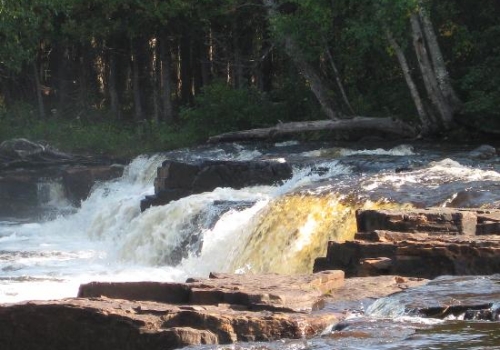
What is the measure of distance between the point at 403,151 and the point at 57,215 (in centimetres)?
943

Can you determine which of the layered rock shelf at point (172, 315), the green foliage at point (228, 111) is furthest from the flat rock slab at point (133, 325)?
the green foliage at point (228, 111)

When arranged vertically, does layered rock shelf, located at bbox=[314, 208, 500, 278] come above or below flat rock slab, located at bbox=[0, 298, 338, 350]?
above

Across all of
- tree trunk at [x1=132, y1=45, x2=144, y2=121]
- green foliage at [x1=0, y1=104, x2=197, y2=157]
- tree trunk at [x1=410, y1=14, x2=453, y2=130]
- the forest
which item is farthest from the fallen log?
tree trunk at [x1=132, y1=45, x2=144, y2=121]

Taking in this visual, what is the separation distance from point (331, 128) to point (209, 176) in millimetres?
6033

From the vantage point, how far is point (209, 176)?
66.6 feet

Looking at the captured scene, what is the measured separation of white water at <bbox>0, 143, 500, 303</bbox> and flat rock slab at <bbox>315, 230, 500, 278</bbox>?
3369 mm

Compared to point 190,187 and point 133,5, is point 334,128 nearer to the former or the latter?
point 190,187

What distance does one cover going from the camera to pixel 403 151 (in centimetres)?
2145

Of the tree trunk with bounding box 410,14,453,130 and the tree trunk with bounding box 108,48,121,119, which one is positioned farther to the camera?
the tree trunk with bounding box 108,48,121,119

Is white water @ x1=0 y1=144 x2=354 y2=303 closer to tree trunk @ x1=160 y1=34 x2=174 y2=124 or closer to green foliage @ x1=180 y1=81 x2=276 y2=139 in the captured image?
green foliage @ x1=180 y1=81 x2=276 y2=139

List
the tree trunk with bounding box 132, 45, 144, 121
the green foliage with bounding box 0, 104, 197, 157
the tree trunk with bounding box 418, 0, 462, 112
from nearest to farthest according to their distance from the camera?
1. the tree trunk with bounding box 418, 0, 462, 112
2. the green foliage with bounding box 0, 104, 197, 157
3. the tree trunk with bounding box 132, 45, 144, 121

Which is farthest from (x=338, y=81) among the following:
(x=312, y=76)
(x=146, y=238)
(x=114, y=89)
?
(x=114, y=89)

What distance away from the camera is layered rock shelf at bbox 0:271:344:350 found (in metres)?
7.72

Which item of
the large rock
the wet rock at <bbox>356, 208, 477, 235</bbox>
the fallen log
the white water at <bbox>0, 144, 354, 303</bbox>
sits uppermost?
the fallen log
